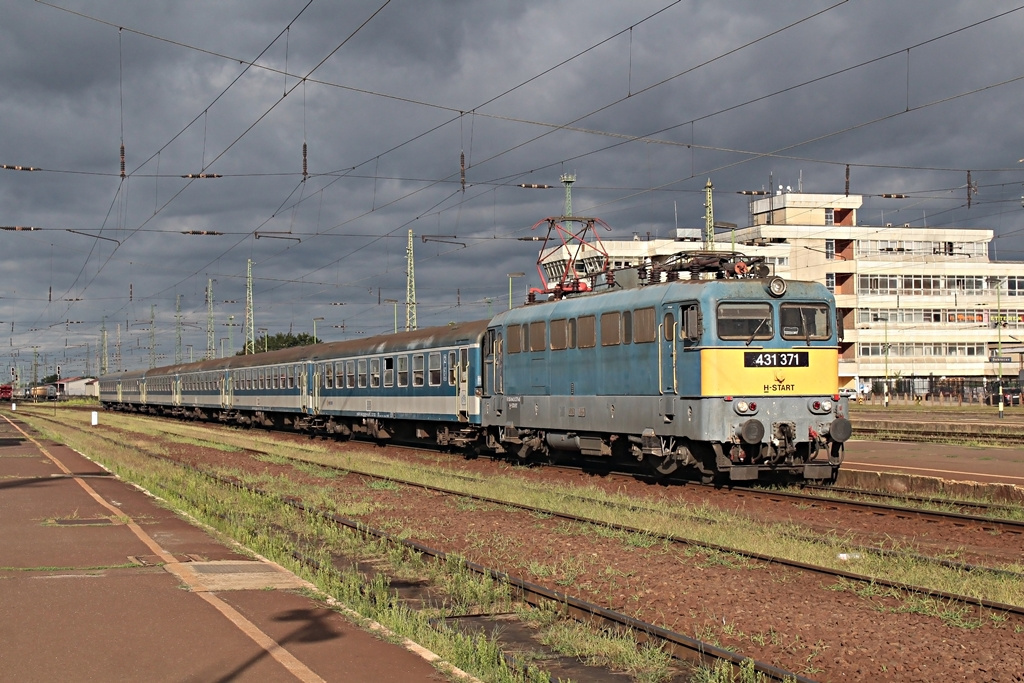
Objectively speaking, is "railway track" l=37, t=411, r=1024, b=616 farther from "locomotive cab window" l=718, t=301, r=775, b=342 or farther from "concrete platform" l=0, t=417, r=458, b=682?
"concrete platform" l=0, t=417, r=458, b=682

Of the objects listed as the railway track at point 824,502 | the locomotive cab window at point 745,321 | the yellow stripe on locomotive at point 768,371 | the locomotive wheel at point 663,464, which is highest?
the locomotive cab window at point 745,321

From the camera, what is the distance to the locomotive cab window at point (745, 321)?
17.7 metres

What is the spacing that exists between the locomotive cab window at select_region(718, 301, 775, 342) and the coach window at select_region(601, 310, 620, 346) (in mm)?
2747

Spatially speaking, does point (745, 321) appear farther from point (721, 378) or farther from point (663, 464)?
point (663, 464)

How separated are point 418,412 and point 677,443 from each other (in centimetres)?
1413

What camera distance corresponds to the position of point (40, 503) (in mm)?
17016

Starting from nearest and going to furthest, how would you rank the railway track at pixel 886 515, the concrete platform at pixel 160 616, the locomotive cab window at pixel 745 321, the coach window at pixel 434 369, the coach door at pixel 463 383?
the concrete platform at pixel 160 616 < the railway track at pixel 886 515 < the locomotive cab window at pixel 745 321 < the coach door at pixel 463 383 < the coach window at pixel 434 369

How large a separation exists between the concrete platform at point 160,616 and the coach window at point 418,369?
16.6m

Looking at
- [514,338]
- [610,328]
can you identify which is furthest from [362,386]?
[610,328]

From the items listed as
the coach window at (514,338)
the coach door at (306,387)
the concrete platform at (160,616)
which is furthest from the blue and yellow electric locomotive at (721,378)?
the coach door at (306,387)

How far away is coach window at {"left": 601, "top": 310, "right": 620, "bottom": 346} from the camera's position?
19969 millimetres

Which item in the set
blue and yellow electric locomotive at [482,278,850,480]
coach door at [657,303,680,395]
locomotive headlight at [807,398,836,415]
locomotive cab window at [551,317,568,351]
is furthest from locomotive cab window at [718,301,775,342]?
locomotive cab window at [551,317,568,351]

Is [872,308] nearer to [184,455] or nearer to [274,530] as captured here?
[184,455]

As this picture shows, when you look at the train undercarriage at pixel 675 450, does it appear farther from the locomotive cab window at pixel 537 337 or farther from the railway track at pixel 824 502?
the locomotive cab window at pixel 537 337
